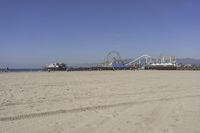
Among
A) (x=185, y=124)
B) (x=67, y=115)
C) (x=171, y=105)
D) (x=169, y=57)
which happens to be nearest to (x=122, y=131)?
(x=185, y=124)

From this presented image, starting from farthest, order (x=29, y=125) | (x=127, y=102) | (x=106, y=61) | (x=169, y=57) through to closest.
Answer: (x=106, y=61) < (x=169, y=57) < (x=127, y=102) < (x=29, y=125)

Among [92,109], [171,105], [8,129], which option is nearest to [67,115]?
[92,109]

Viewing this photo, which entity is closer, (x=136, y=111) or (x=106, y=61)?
(x=136, y=111)

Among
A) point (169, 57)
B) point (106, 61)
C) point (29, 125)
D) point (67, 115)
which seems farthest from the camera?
point (106, 61)

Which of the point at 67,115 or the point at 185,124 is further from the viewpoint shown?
the point at 67,115

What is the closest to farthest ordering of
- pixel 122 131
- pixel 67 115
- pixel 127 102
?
pixel 122 131 → pixel 67 115 → pixel 127 102

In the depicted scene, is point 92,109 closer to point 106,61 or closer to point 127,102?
point 127,102

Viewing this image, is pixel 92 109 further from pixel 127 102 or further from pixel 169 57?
pixel 169 57

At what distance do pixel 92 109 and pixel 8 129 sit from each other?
→ 3155 mm

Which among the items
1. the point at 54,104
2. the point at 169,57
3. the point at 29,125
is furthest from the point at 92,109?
the point at 169,57

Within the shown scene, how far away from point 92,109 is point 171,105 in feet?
9.39

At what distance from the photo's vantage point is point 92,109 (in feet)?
31.1

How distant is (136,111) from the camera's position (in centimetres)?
914

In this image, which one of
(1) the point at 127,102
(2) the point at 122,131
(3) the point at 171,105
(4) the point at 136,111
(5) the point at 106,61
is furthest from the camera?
(5) the point at 106,61
